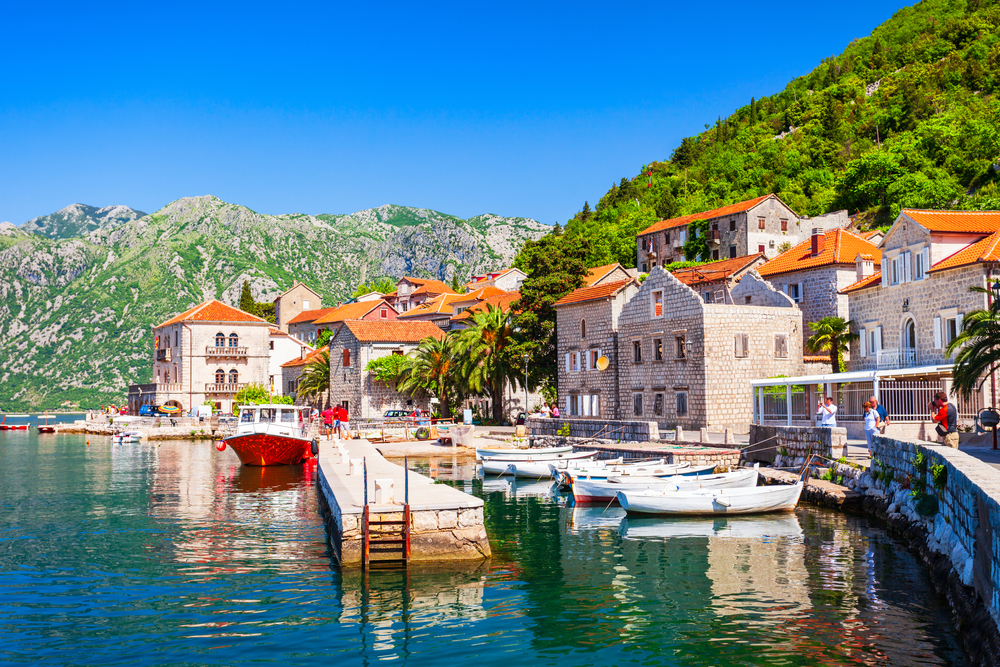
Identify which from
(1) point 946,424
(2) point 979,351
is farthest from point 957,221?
(1) point 946,424

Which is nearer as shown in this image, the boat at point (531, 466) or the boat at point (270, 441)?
the boat at point (531, 466)

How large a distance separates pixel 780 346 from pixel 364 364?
36.3 meters

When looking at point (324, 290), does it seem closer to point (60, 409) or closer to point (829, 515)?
point (60, 409)

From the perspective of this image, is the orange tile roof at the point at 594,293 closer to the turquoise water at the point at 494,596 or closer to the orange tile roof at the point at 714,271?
the orange tile roof at the point at 714,271

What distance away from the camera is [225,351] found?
79.9 meters

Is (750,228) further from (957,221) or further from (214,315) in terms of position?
(214,315)

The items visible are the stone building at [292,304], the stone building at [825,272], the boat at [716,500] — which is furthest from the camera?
the stone building at [292,304]

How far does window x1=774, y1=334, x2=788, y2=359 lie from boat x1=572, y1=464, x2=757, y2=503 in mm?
16173

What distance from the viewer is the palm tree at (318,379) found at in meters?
72.1

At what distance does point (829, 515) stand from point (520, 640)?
528 inches

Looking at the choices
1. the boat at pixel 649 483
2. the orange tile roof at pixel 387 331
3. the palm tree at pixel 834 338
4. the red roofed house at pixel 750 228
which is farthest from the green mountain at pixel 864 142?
the boat at pixel 649 483

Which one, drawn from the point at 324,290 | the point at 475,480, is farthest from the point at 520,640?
the point at 324,290

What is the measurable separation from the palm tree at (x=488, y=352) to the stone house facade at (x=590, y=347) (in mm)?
A: 4661

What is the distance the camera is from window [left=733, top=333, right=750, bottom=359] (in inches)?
1523
